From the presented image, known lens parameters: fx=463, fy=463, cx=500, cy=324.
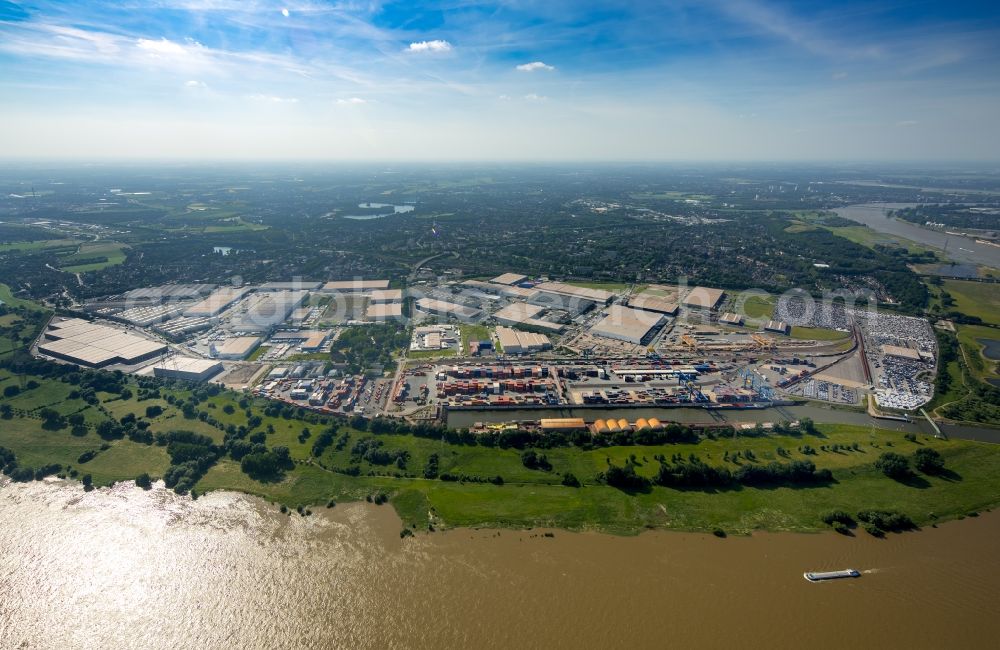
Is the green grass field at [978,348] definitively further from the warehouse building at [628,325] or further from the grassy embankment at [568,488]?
the warehouse building at [628,325]

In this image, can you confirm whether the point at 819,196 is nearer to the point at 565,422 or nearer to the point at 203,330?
the point at 565,422

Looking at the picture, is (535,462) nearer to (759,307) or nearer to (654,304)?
(654,304)

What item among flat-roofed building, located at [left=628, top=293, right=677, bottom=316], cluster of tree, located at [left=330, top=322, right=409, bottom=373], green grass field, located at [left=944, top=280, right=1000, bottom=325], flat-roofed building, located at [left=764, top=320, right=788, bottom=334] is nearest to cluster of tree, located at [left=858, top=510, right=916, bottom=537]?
flat-roofed building, located at [left=764, top=320, right=788, bottom=334]

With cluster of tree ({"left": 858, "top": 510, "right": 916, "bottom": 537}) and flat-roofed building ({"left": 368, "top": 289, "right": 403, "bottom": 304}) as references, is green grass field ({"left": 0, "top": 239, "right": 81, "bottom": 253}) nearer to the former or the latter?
flat-roofed building ({"left": 368, "top": 289, "right": 403, "bottom": 304})

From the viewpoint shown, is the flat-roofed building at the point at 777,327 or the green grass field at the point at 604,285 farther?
the green grass field at the point at 604,285

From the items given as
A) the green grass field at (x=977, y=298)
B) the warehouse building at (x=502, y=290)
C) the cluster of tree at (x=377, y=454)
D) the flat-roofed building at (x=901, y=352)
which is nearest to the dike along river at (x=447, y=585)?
the cluster of tree at (x=377, y=454)

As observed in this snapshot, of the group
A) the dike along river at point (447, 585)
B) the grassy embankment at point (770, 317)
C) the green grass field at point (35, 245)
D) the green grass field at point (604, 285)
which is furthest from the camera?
the green grass field at point (35, 245)
